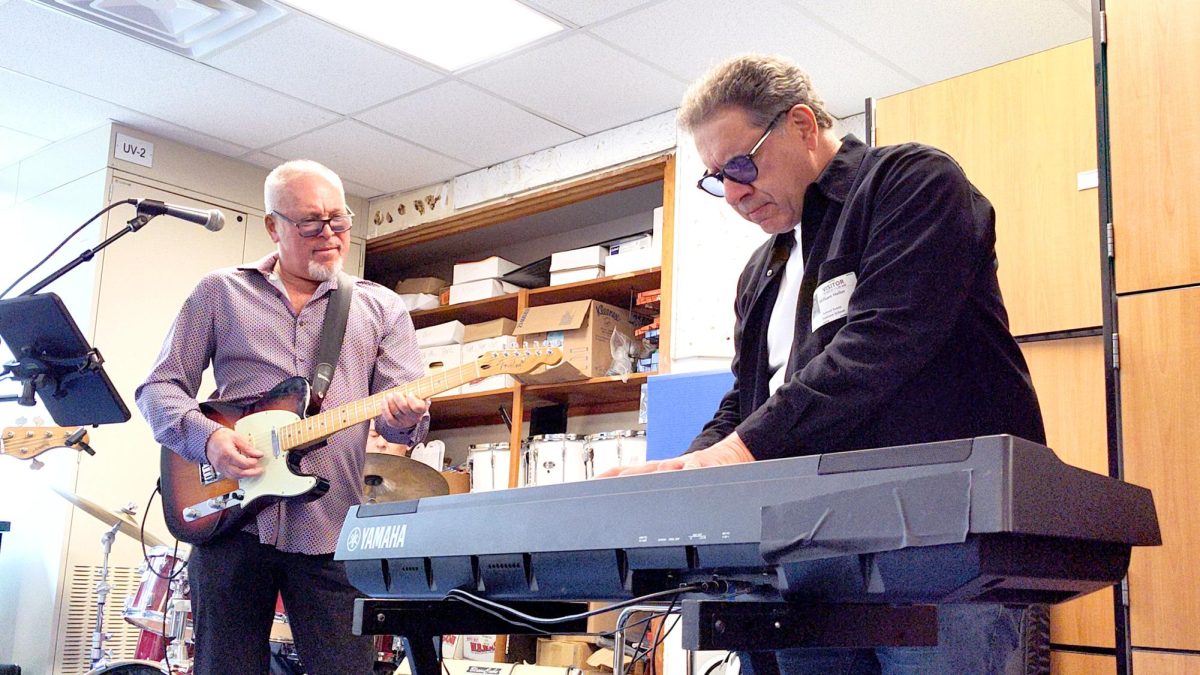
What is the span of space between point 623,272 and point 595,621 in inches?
59.2

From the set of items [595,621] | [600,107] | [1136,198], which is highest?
[600,107]

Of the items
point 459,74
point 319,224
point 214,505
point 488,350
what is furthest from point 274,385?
point 488,350

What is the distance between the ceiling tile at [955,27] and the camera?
380cm

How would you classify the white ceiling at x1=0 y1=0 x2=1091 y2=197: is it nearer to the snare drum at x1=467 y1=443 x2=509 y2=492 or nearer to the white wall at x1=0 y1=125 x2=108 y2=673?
the white wall at x1=0 y1=125 x2=108 y2=673

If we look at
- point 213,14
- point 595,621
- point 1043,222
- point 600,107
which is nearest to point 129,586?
point 595,621

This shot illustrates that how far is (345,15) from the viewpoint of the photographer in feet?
13.5

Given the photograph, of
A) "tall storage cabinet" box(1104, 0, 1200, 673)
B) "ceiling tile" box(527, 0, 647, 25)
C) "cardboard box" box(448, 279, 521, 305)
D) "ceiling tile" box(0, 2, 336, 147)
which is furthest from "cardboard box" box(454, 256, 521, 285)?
"tall storage cabinet" box(1104, 0, 1200, 673)

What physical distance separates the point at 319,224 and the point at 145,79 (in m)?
2.65

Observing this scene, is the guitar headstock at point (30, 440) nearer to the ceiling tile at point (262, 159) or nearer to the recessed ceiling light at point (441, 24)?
the ceiling tile at point (262, 159)

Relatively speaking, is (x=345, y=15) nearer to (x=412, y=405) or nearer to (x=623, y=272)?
(x=623, y=272)

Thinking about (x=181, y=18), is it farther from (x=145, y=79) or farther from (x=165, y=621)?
(x=165, y=621)

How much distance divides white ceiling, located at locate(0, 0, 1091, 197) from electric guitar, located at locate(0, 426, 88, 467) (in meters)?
1.45

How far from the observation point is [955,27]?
3938mm

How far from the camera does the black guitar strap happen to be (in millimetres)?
2355
